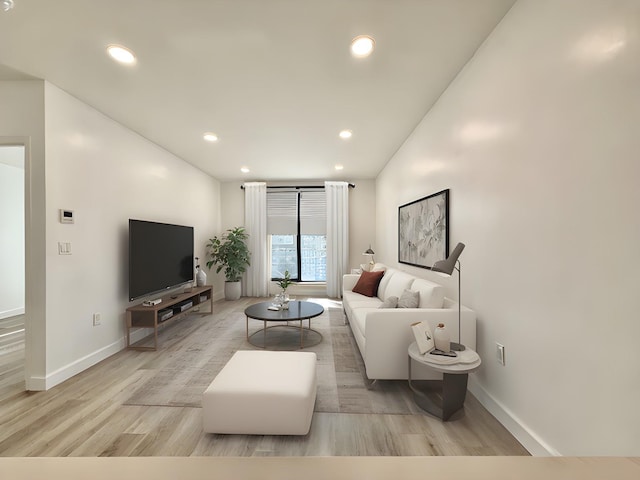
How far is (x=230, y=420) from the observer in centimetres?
187

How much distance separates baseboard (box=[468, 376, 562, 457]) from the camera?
162cm

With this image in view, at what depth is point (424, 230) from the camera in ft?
11.0

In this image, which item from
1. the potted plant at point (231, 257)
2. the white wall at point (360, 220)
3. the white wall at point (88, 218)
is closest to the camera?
the white wall at point (88, 218)

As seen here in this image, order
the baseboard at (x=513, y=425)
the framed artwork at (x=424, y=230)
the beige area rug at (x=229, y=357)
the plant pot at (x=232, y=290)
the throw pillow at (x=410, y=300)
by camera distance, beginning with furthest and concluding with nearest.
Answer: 1. the plant pot at (x=232, y=290)
2. the framed artwork at (x=424, y=230)
3. the throw pillow at (x=410, y=300)
4. the beige area rug at (x=229, y=357)
5. the baseboard at (x=513, y=425)

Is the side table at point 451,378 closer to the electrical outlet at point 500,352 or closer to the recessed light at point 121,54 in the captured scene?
the electrical outlet at point 500,352

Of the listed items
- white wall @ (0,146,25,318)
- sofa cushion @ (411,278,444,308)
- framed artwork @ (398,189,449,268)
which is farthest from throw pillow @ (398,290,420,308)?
white wall @ (0,146,25,318)

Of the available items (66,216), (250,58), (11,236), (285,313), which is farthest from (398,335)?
(11,236)

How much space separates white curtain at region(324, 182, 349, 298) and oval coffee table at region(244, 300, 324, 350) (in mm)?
2226

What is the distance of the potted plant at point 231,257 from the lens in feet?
19.3

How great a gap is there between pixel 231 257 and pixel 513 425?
5061 mm

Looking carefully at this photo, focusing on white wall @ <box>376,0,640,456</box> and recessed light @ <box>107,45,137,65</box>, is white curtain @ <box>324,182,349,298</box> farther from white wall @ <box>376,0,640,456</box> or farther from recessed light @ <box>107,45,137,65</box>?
recessed light @ <box>107,45,137,65</box>

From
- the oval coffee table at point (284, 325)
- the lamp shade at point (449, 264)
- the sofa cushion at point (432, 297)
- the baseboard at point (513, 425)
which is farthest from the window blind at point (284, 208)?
the baseboard at point (513, 425)

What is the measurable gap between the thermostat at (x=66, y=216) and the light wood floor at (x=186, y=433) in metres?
1.45

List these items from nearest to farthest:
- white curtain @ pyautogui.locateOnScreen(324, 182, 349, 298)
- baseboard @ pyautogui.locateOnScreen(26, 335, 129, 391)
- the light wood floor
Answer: the light wood floor → baseboard @ pyautogui.locateOnScreen(26, 335, 129, 391) → white curtain @ pyautogui.locateOnScreen(324, 182, 349, 298)
